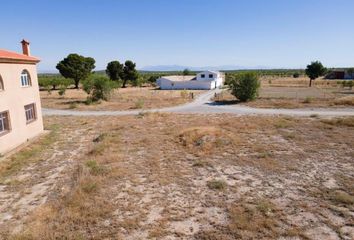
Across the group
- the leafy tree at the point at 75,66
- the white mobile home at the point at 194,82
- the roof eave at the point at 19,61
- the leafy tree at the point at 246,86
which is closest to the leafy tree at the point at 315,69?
the white mobile home at the point at 194,82

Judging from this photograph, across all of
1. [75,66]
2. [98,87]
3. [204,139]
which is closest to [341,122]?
[204,139]

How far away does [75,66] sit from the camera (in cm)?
5959

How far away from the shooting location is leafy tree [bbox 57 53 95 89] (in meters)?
59.0

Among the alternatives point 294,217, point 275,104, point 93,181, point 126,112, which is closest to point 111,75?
point 126,112

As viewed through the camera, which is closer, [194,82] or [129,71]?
[194,82]

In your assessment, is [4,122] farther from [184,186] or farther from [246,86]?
[246,86]

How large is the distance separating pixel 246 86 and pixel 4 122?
2705 centimetres

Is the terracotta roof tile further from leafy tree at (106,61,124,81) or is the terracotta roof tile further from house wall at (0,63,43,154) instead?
leafy tree at (106,61,124,81)

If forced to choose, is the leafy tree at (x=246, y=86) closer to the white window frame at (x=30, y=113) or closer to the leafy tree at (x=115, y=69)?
the white window frame at (x=30, y=113)

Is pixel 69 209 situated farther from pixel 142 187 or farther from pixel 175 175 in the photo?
pixel 175 175

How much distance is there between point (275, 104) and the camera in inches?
1231

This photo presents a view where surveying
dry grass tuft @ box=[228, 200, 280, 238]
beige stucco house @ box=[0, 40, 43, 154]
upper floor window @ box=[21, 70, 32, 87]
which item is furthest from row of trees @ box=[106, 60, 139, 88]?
dry grass tuft @ box=[228, 200, 280, 238]

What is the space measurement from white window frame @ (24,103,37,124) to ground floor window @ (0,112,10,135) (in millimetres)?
2377

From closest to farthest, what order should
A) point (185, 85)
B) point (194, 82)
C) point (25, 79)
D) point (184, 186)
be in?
1. point (184, 186)
2. point (25, 79)
3. point (194, 82)
4. point (185, 85)
